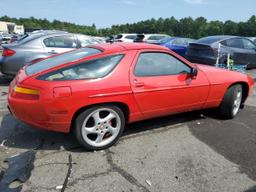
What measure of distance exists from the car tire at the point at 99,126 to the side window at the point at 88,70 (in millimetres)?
440

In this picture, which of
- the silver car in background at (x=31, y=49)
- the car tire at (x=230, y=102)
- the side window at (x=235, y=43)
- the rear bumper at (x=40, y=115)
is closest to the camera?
the rear bumper at (x=40, y=115)

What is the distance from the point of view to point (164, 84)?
4.40 meters

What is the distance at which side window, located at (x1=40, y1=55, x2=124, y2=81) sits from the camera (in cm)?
377

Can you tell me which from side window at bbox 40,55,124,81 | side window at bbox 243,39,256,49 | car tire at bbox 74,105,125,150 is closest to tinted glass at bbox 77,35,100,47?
side window at bbox 40,55,124,81

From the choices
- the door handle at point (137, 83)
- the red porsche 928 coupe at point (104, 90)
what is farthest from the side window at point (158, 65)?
the door handle at point (137, 83)

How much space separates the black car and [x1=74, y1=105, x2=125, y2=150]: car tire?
7.32 metres

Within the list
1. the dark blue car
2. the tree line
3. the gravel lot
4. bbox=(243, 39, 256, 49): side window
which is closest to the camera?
the gravel lot

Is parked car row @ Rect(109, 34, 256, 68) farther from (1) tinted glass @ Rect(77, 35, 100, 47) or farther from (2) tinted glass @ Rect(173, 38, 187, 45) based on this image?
(2) tinted glass @ Rect(173, 38, 187, 45)

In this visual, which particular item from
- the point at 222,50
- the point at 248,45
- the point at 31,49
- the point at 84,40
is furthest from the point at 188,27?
the point at 31,49

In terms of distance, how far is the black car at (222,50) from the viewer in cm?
1063

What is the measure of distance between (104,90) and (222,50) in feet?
26.4

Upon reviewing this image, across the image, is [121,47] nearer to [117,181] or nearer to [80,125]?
[80,125]

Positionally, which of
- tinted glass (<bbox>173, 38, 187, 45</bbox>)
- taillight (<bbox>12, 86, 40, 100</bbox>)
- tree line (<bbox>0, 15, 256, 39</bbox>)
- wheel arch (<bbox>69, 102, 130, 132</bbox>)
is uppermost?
taillight (<bbox>12, 86, 40, 100</bbox>)

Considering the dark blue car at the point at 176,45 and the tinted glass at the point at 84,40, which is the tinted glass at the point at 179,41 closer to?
the dark blue car at the point at 176,45
